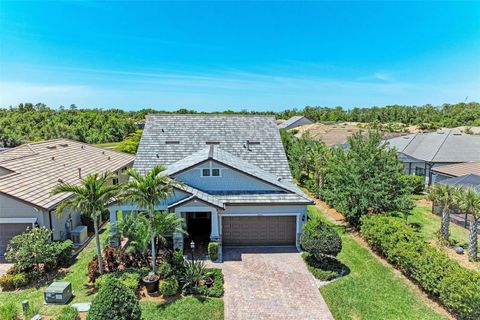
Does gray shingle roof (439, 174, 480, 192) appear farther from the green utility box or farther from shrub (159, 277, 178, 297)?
the green utility box

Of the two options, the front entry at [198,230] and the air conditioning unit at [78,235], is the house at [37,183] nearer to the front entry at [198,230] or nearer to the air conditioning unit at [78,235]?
the air conditioning unit at [78,235]

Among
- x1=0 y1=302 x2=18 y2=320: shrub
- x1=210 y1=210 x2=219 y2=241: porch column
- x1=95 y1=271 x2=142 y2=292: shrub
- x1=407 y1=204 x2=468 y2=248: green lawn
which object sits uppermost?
x1=210 y1=210 x2=219 y2=241: porch column

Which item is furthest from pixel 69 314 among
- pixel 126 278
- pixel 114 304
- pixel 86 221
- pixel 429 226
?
pixel 429 226

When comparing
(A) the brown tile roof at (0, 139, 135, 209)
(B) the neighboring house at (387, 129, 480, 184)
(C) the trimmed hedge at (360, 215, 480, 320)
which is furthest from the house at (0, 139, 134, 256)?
(B) the neighboring house at (387, 129, 480, 184)

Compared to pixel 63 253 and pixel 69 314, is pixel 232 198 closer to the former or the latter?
pixel 63 253

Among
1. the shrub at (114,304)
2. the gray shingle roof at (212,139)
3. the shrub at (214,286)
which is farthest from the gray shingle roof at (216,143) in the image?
the shrub at (114,304)

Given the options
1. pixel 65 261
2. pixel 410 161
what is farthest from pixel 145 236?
pixel 410 161
